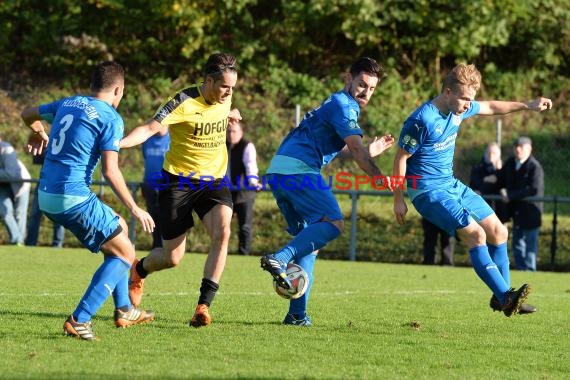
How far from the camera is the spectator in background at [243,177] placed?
57.5ft

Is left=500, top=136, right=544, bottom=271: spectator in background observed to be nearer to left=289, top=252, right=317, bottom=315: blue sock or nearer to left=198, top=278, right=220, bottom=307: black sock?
left=289, top=252, right=317, bottom=315: blue sock

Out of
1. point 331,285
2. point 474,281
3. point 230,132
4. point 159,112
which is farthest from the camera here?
point 230,132

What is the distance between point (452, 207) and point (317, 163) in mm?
1155

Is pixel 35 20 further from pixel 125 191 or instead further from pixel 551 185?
pixel 125 191

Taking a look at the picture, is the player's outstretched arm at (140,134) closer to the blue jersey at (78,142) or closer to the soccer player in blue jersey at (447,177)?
the blue jersey at (78,142)

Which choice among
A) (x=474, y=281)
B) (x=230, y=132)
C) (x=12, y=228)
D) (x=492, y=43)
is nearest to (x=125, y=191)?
(x=474, y=281)

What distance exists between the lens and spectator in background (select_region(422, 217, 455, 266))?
1777 centimetres

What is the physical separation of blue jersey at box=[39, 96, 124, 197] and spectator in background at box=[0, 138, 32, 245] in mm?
10979

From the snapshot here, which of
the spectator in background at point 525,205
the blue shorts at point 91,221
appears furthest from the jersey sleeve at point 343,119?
the spectator in background at point 525,205

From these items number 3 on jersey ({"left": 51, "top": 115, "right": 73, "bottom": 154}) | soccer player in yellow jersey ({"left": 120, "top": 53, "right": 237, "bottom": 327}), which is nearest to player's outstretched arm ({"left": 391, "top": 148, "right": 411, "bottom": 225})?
soccer player in yellow jersey ({"left": 120, "top": 53, "right": 237, "bottom": 327})

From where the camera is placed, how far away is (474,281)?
1420 cm

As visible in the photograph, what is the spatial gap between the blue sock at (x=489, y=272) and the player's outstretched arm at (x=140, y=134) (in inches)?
104

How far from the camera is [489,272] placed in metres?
8.88

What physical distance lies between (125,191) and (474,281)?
7601mm
